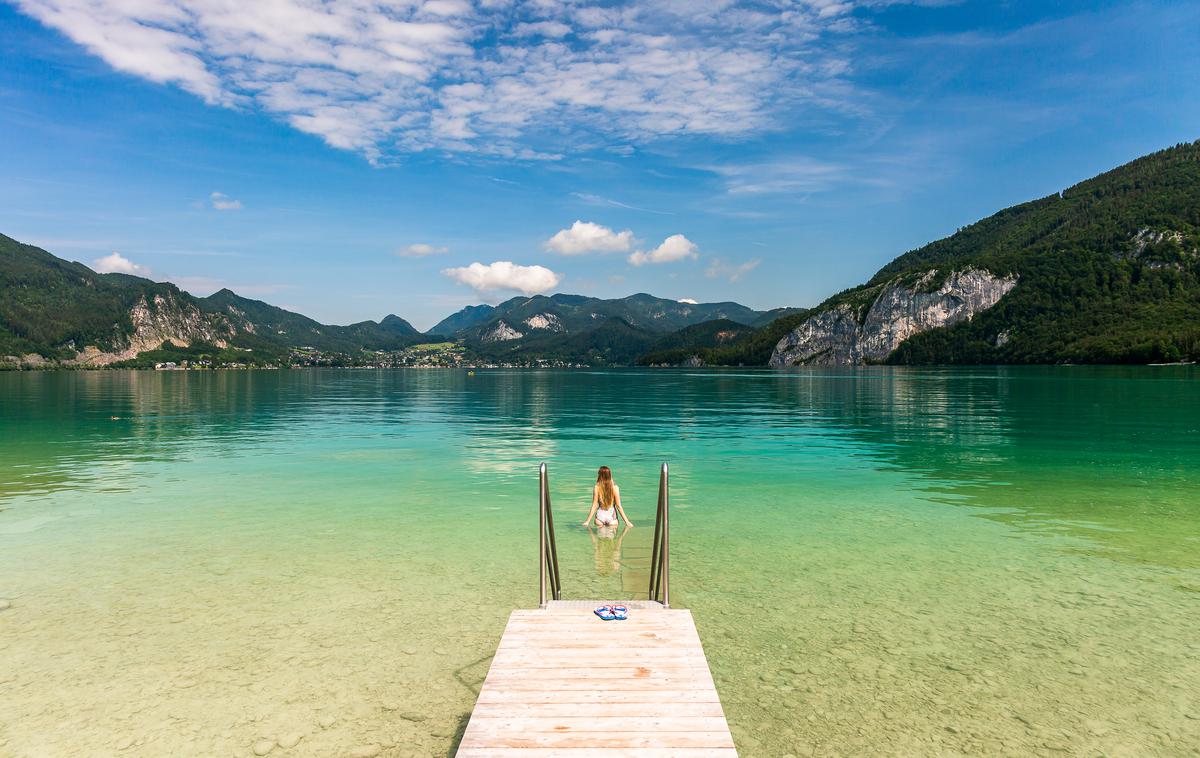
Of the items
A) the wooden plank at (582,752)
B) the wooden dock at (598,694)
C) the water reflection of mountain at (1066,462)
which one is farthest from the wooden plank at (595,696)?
the water reflection of mountain at (1066,462)

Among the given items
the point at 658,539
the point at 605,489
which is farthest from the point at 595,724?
the point at 605,489

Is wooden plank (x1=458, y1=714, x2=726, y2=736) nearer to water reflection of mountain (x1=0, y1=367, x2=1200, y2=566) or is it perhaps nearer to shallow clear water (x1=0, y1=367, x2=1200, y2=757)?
shallow clear water (x1=0, y1=367, x2=1200, y2=757)

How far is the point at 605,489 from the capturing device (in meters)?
20.0

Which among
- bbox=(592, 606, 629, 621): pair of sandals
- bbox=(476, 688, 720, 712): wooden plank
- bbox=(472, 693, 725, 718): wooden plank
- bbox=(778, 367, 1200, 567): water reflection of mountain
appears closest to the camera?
bbox=(472, 693, 725, 718): wooden plank

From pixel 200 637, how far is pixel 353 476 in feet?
63.7

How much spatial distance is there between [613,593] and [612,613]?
221 inches

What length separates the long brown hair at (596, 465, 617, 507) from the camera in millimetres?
19828

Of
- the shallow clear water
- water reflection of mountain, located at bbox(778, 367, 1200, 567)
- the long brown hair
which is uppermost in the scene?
the long brown hair

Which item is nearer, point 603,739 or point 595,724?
point 603,739

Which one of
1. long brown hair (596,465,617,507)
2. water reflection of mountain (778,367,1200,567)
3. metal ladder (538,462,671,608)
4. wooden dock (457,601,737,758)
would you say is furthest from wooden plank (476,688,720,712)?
water reflection of mountain (778,367,1200,567)

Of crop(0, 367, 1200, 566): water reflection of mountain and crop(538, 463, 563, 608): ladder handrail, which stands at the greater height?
crop(538, 463, 563, 608): ladder handrail

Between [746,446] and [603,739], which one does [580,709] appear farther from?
[746,446]

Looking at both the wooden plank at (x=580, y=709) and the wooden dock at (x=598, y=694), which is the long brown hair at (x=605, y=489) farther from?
the wooden plank at (x=580, y=709)

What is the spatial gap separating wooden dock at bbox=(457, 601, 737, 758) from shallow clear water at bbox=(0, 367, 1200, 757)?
71.8 inches
